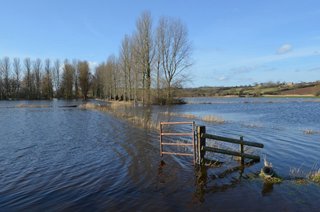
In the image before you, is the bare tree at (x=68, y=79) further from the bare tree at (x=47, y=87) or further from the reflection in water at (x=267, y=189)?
the reflection in water at (x=267, y=189)

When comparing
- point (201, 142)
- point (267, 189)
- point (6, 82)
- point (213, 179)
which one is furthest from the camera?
point (6, 82)

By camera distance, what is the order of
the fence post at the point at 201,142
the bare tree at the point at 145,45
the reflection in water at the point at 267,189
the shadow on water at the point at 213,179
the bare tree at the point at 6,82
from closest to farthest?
the reflection in water at the point at 267,189
the shadow on water at the point at 213,179
the fence post at the point at 201,142
the bare tree at the point at 145,45
the bare tree at the point at 6,82

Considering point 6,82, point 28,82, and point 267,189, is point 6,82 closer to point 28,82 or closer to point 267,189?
point 28,82

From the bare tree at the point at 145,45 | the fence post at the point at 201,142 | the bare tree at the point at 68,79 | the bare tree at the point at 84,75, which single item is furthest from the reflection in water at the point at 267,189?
the bare tree at the point at 68,79

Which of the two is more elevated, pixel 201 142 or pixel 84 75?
pixel 84 75

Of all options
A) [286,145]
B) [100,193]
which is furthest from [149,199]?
[286,145]

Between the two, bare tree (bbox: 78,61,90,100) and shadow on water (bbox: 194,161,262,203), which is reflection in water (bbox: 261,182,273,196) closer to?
shadow on water (bbox: 194,161,262,203)

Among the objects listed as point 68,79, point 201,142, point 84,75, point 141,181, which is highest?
point 84,75

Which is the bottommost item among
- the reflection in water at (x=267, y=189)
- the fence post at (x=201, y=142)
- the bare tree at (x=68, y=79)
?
the reflection in water at (x=267, y=189)

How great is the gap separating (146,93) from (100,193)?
51566mm

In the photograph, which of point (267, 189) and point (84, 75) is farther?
point (84, 75)

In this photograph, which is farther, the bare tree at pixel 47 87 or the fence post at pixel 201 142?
the bare tree at pixel 47 87

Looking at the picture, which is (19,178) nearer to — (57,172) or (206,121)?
(57,172)

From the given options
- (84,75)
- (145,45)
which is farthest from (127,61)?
(84,75)
